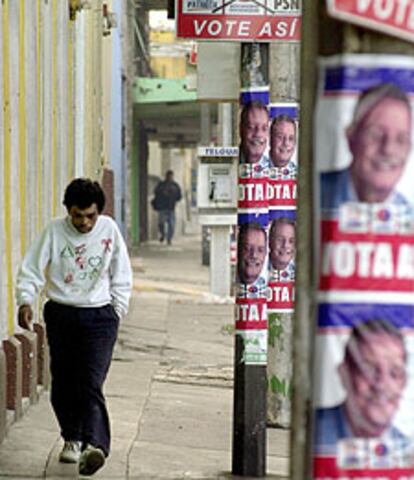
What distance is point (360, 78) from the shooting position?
4336 mm

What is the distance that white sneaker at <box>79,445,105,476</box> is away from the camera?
8531 millimetres

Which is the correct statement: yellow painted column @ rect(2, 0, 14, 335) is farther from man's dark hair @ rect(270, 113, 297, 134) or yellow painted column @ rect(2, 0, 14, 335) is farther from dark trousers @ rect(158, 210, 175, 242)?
dark trousers @ rect(158, 210, 175, 242)

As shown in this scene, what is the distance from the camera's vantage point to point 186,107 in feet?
123

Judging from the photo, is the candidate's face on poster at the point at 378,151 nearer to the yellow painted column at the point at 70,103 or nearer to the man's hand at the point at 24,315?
the man's hand at the point at 24,315

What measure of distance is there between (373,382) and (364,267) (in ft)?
1.08

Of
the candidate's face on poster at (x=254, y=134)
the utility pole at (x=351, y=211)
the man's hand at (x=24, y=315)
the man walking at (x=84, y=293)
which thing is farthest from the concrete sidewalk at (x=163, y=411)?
the utility pole at (x=351, y=211)

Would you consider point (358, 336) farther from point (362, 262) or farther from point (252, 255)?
point (252, 255)

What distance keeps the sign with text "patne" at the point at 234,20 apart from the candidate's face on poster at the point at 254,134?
45cm

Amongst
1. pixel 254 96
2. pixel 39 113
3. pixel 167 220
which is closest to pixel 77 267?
pixel 254 96

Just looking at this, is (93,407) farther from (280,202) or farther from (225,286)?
(225,286)

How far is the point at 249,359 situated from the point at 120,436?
1.52 meters

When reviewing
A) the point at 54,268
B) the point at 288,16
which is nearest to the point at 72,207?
the point at 54,268

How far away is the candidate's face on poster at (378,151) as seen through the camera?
4320 mm

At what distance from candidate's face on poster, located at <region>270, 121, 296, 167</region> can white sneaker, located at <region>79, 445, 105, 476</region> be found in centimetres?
316
